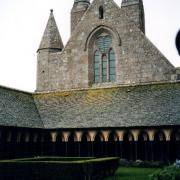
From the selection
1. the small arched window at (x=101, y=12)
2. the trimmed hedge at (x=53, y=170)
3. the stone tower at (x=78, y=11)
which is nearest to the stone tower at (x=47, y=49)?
the stone tower at (x=78, y=11)

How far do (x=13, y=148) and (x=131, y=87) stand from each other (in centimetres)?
1105

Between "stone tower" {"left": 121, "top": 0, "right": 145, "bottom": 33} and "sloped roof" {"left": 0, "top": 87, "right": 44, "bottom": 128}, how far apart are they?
14.5 metres

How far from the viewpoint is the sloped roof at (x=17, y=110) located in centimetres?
2791

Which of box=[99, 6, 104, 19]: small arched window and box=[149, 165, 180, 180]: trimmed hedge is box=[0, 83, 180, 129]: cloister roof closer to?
box=[99, 6, 104, 19]: small arched window

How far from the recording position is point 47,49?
1634 inches

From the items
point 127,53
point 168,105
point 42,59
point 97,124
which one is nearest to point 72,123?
point 97,124

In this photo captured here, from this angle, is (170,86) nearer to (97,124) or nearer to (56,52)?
(97,124)

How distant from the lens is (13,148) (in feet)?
91.5

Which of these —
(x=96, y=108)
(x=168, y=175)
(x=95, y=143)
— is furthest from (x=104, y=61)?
(x=168, y=175)

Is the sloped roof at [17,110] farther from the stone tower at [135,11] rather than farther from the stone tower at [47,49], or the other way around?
the stone tower at [135,11]

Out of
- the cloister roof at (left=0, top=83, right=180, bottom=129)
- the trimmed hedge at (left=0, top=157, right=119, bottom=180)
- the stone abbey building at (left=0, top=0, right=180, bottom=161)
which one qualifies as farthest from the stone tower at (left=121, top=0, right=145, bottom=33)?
the trimmed hedge at (left=0, top=157, right=119, bottom=180)

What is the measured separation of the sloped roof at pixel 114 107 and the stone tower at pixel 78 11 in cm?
1391

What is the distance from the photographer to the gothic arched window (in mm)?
38656

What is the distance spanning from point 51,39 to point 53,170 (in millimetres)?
24381
